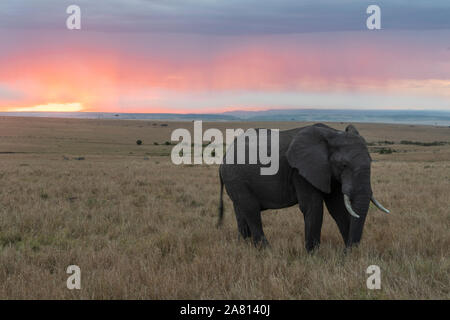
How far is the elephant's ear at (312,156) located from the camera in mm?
6531

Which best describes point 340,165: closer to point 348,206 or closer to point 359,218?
point 348,206

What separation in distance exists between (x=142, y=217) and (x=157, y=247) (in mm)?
3089

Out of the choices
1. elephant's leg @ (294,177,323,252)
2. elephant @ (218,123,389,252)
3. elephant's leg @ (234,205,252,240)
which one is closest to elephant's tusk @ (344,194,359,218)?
elephant @ (218,123,389,252)

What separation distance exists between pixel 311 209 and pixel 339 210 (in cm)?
66

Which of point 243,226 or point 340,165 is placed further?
point 243,226

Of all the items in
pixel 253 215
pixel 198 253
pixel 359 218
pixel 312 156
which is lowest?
pixel 198 253

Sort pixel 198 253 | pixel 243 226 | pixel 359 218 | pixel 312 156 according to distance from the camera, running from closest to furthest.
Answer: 1. pixel 359 218
2. pixel 312 156
3. pixel 198 253
4. pixel 243 226

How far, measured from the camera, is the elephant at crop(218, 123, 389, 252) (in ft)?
20.9

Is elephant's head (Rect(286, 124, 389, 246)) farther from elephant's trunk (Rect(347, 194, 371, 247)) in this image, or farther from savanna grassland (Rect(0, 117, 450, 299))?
savanna grassland (Rect(0, 117, 450, 299))

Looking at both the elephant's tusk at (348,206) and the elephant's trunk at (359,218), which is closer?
the elephant's tusk at (348,206)

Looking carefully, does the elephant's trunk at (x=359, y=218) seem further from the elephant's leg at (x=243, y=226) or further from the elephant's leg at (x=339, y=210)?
the elephant's leg at (x=243, y=226)

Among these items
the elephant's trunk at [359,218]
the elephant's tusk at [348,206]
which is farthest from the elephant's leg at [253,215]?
the elephant's tusk at [348,206]

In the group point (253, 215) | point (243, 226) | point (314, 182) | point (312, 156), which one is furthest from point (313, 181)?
point (243, 226)

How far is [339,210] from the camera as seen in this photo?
7.03 m
